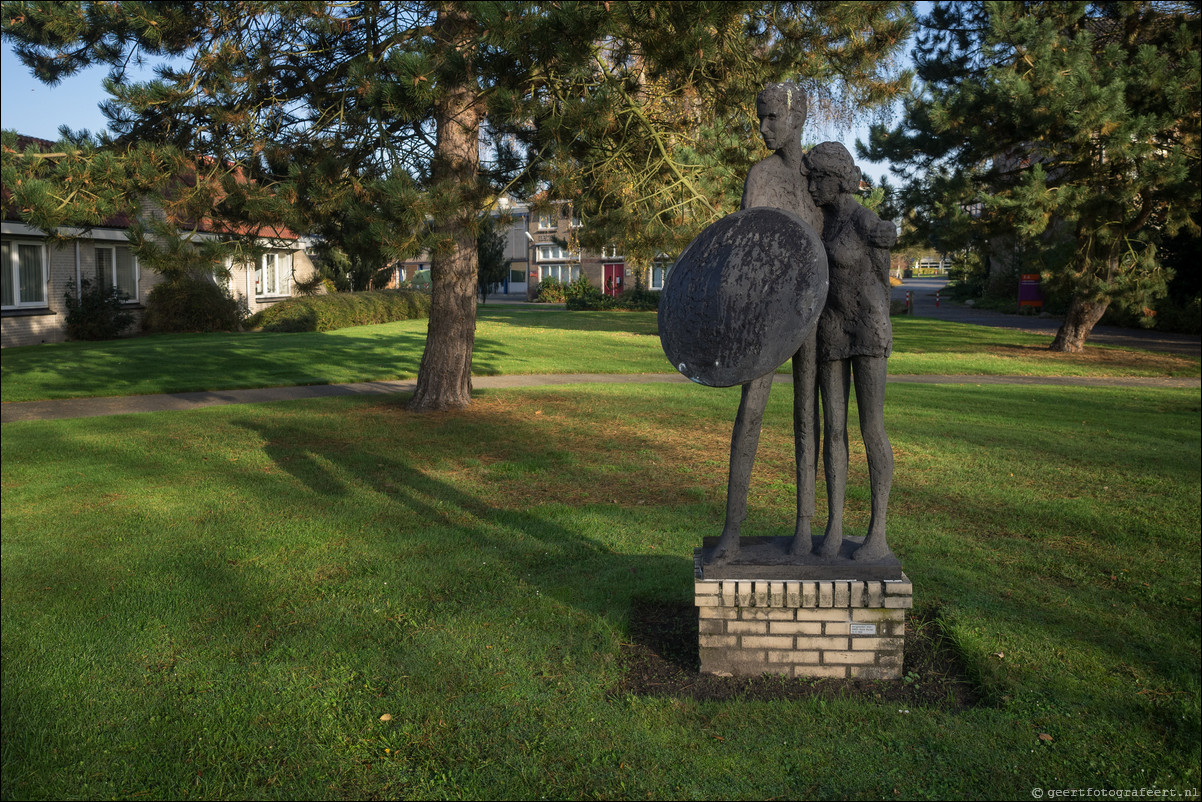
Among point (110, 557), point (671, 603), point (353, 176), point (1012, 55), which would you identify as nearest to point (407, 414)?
point (353, 176)

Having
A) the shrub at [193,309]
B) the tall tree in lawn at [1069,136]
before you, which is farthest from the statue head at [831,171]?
the shrub at [193,309]

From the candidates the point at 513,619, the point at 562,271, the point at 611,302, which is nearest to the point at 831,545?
the point at 513,619

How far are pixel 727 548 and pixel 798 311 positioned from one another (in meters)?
1.28

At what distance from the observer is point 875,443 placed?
4281mm

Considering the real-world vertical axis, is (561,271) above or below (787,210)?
above

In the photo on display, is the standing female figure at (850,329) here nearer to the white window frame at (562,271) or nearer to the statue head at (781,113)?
the statue head at (781,113)

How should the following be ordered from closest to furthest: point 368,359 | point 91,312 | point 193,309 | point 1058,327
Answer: point 368,359
point 91,312
point 193,309
point 1058,327

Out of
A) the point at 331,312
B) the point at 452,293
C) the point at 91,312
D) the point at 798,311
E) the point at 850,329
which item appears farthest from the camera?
the point at 331,312

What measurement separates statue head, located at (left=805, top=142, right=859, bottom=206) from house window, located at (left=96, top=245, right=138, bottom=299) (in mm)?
23378

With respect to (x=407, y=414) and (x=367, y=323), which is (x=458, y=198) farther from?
(x=367, y=323)

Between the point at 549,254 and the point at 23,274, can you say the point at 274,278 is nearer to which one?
the point at 23,274

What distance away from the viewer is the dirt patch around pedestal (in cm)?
398

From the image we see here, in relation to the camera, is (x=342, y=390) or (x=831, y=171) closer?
(x=831, y=171)

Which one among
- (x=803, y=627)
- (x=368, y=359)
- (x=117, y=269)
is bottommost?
(x=803, y=627)
